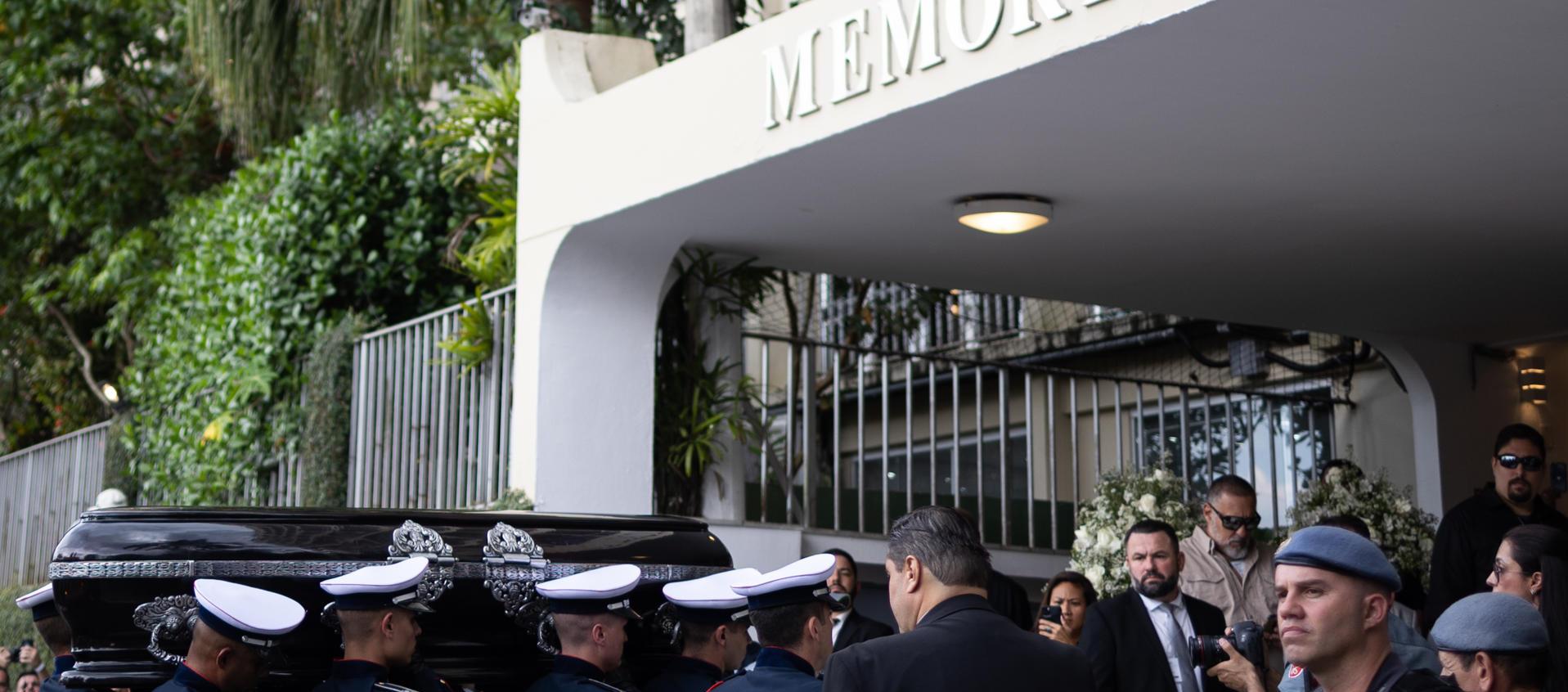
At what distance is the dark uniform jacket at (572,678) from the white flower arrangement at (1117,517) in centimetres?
364

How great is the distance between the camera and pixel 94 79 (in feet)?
67.3

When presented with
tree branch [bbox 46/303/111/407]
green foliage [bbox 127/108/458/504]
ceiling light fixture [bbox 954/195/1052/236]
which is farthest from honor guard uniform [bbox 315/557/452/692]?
tree branch [bbox 46/303/111/407]

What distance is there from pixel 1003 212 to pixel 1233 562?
1.94m

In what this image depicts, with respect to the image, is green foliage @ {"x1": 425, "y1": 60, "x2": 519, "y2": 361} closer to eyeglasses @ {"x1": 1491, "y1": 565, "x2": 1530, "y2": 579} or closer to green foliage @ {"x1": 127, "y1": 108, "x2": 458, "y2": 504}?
green foliage @ {"x1": 127, "y1": 108, "x2": 458, "y2": 504}

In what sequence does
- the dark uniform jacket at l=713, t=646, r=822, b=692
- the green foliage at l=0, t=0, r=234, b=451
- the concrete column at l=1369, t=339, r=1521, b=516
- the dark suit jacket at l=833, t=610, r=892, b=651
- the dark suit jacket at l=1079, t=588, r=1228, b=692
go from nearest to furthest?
the dark uniform jacket at l=713, t=646, r=822, b=692 < the dark suit jacket at l=1079, t=588, r=1228, b=692 < the dark suit jacket at l=833, t=610, r=892, b=651 < the concrete column at l=1369, t=339, r=1521, b=516 < the green foliage at l=0, t=0, r=234, b=451

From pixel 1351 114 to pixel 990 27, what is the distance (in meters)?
1.46

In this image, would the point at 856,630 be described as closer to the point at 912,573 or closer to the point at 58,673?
the point at 58,673

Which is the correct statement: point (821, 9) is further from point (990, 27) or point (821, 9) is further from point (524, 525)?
point (524, 525)

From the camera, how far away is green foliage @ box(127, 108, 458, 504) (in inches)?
492

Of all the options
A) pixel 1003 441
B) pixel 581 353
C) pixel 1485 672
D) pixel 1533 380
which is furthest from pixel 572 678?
pixel 1533 380

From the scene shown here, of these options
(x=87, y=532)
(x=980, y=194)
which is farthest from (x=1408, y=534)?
(x=87, y=532)

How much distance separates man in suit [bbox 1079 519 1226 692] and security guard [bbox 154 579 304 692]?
3.00 meters

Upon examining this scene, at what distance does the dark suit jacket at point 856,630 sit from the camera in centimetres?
812

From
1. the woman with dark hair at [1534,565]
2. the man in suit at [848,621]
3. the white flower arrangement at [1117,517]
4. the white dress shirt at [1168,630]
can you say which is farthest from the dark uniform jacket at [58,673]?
the woman with dark hair at [1534,565]
